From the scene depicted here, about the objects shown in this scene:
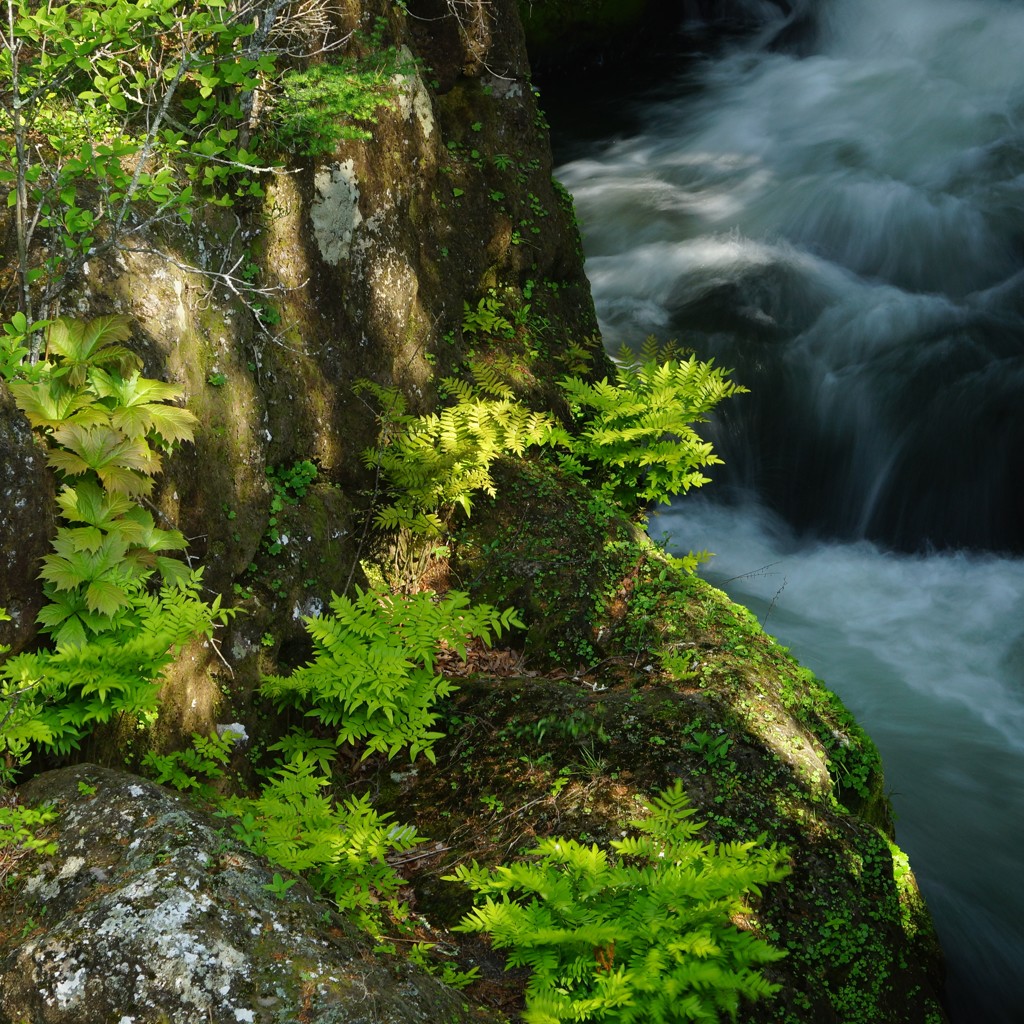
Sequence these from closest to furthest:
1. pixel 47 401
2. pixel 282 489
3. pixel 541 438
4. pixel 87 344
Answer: pixel 47 401 < pixel 87 344 < pixel 282 489 < pixel 541 438

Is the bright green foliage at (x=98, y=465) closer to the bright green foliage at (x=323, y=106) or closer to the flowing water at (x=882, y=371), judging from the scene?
the bright green foliage at (x=323, y=106)

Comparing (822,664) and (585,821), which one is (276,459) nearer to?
(585,821)

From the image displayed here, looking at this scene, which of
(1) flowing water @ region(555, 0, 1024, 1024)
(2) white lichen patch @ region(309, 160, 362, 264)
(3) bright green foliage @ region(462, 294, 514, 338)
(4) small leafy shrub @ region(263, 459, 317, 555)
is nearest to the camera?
(4) small leafy shrub @ region(263, 459, 317, 555)

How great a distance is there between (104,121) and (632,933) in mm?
4403

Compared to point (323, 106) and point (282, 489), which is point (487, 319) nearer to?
point (323, 106)

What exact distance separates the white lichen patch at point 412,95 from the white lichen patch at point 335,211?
82cm

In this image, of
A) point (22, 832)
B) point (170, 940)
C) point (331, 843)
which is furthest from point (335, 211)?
point (170, 940)

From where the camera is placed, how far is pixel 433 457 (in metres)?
6.39

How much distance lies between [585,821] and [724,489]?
628 centimetres

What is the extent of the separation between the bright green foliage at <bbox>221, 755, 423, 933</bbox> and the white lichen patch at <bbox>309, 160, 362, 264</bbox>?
3.32 m

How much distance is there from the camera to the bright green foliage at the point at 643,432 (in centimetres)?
754

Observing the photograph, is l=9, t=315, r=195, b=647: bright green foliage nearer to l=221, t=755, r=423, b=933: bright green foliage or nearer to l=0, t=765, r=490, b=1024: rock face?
l=0, t=765, r=490, b=1024: rock face

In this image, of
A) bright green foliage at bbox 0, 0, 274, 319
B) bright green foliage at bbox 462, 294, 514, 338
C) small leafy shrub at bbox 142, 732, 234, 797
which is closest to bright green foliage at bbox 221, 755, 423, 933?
small leafy shrub at bbox 142, 732, 234, 797

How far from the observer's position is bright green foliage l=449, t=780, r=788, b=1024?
3.46 m
